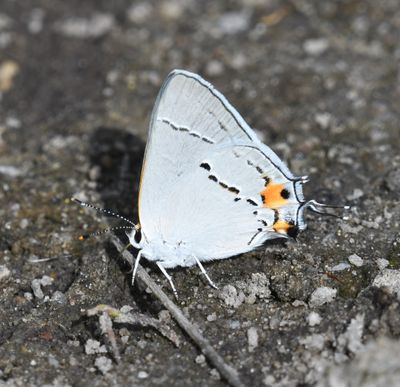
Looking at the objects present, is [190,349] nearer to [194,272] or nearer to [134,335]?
[134,335]

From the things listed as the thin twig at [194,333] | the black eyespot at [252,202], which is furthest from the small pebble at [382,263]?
the thin twig at [194,333]

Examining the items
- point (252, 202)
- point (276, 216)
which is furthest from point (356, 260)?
point (252, 202)

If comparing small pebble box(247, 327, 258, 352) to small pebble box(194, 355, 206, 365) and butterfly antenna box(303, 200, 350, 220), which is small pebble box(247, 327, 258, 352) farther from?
butterfly antenna box(303, 200, 350, 220)

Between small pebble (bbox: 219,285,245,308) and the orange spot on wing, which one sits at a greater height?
the orange spot on wing

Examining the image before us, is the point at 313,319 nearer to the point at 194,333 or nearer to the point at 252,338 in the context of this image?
the point at 252,338

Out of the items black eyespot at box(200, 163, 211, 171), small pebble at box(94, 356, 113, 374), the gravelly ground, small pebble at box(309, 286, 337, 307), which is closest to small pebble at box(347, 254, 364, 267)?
the gravelly ground

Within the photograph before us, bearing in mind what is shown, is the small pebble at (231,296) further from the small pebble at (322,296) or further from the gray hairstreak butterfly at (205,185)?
the small pebble at (322,296)
